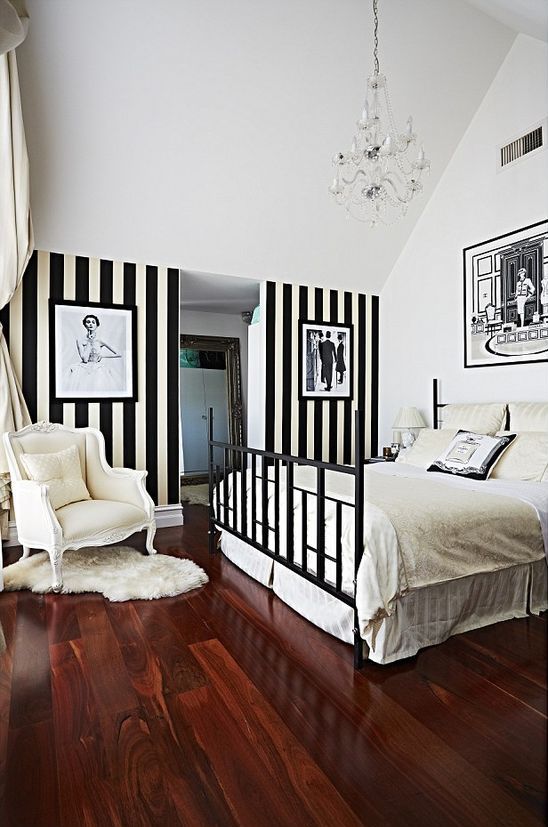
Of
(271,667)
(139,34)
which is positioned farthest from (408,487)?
(139,34)

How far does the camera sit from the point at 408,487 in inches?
115

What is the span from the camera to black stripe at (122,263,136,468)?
449 cm

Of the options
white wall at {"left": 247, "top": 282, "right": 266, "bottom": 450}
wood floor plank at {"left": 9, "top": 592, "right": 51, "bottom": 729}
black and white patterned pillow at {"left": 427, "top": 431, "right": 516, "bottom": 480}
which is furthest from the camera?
white wall at {"left": 247, "top": 282, "right": 266, "bottom": 450}

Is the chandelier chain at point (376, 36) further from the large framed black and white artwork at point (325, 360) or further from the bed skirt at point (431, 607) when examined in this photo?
the bed skirt at point (431, 607)

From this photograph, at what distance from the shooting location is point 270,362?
5152mm

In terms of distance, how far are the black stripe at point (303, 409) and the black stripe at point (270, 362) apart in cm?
31

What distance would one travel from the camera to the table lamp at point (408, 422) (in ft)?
15.8

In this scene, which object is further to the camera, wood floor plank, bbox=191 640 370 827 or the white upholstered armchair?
the white upholstered armchair

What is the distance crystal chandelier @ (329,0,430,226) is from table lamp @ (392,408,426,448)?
178 cm

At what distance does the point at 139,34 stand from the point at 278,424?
3344 mm

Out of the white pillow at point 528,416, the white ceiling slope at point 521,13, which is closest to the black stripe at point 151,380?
the white pillow at point 528,416

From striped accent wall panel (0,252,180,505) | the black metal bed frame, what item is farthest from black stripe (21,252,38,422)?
the black metal bed frame

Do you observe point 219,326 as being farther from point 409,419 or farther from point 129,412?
point 409,419

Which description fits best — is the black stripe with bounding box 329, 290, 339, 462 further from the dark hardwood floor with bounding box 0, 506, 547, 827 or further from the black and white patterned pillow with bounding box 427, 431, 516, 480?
A: the dark hardwood floor with bounding box 0, 506, 547, 827
